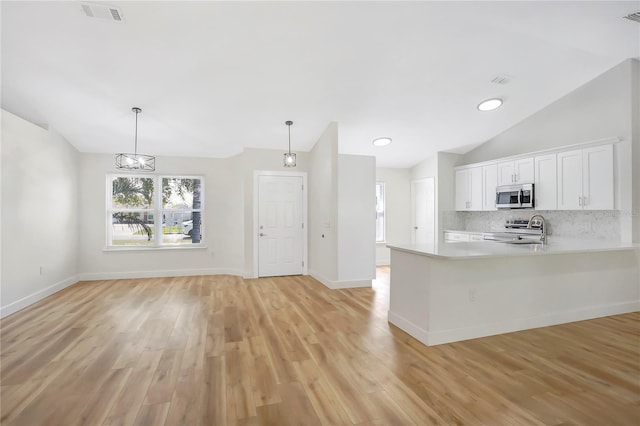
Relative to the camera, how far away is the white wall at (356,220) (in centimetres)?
519

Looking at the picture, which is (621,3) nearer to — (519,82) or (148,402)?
(519,82)

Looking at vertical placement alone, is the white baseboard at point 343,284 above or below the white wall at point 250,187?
below

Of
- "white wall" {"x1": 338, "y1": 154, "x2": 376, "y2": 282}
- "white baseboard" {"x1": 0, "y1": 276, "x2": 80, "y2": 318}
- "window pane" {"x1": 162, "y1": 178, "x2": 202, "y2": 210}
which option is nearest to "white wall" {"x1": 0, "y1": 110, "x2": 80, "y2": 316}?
"white baseboard" {"x1": 0, "y1": 276, "x2": 80, "y2": 318}

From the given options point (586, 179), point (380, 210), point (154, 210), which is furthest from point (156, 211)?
point (586, 179)

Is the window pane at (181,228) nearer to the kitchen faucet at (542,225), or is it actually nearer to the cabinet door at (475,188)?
the cabinet door at (475,188)

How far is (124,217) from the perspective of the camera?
6012 millimetres

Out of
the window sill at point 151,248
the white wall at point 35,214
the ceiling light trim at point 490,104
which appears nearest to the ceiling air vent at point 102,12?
the white wall at point 35,214

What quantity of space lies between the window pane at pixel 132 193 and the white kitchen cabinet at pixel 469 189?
245 inches

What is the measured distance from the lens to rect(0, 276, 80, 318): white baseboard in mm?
3799

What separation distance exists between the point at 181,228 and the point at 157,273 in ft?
3.20

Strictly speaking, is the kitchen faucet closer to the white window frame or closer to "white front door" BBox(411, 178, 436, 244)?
"white front door" BBox(411, 178, 436, 244)

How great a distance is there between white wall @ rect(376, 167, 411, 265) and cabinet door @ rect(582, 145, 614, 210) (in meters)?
3.47

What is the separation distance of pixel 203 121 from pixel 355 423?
178 inches

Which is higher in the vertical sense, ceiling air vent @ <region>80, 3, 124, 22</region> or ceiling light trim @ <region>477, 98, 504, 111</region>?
ceiling air vent @ <region>80, 3, 124, 22</region>
